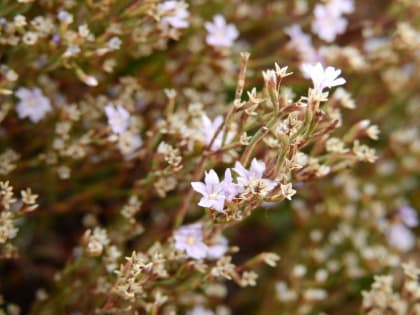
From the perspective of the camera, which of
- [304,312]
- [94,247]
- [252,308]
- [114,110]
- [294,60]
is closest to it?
[94,247]

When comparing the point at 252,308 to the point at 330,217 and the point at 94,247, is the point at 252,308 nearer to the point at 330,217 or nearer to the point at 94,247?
the point at 330,217

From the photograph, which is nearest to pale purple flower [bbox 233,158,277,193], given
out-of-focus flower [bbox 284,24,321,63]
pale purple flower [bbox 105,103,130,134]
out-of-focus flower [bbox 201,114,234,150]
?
out-of-focus flower [bbox 201,114,234,150]

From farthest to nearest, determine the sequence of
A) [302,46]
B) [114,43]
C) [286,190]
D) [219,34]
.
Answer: [302,46] → [219,34] → [114,43] → [286,190]

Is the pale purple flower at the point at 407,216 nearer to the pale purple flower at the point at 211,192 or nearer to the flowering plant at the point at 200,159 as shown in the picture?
the flowering plant at the point at 200,159

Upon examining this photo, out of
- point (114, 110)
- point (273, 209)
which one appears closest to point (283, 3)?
point (273, 209)

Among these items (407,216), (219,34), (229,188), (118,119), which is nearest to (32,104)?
(118,119)

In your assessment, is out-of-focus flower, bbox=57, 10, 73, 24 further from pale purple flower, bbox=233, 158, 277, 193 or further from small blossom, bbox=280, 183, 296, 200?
small blossom, bbox=280, 183, 296, 200

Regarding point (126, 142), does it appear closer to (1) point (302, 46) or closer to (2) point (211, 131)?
(2) point (211, 131)
